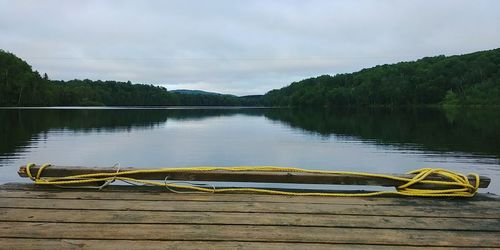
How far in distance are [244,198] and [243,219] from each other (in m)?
0.64

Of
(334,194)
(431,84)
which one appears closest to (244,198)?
(334,194)

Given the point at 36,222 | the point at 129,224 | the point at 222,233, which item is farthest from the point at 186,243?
the point at 36,222

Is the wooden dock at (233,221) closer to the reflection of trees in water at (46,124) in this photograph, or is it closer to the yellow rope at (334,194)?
the yellow rope at (334,194)

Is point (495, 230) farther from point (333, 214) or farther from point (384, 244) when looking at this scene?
point (333, 214)

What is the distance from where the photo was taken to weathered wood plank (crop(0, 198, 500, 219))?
363 centimetres

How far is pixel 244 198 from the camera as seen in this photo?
405cm

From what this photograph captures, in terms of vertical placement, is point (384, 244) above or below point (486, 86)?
below

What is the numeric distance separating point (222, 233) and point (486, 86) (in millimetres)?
124678

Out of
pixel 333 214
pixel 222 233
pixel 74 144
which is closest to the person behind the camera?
pixel 222 233

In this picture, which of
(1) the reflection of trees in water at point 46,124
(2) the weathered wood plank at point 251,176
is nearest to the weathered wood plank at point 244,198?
(2) the weathered wood plank at point 251,176

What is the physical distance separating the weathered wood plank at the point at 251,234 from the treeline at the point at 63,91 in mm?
110444

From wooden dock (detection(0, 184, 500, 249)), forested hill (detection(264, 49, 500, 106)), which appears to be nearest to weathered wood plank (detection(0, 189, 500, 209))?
wooden dock (detection(0, 184, 500, 249))

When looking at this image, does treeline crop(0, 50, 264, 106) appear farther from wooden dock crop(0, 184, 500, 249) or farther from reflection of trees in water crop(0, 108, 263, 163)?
wooden dock crop(0, 184, 500, 249)

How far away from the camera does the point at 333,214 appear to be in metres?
3.57
